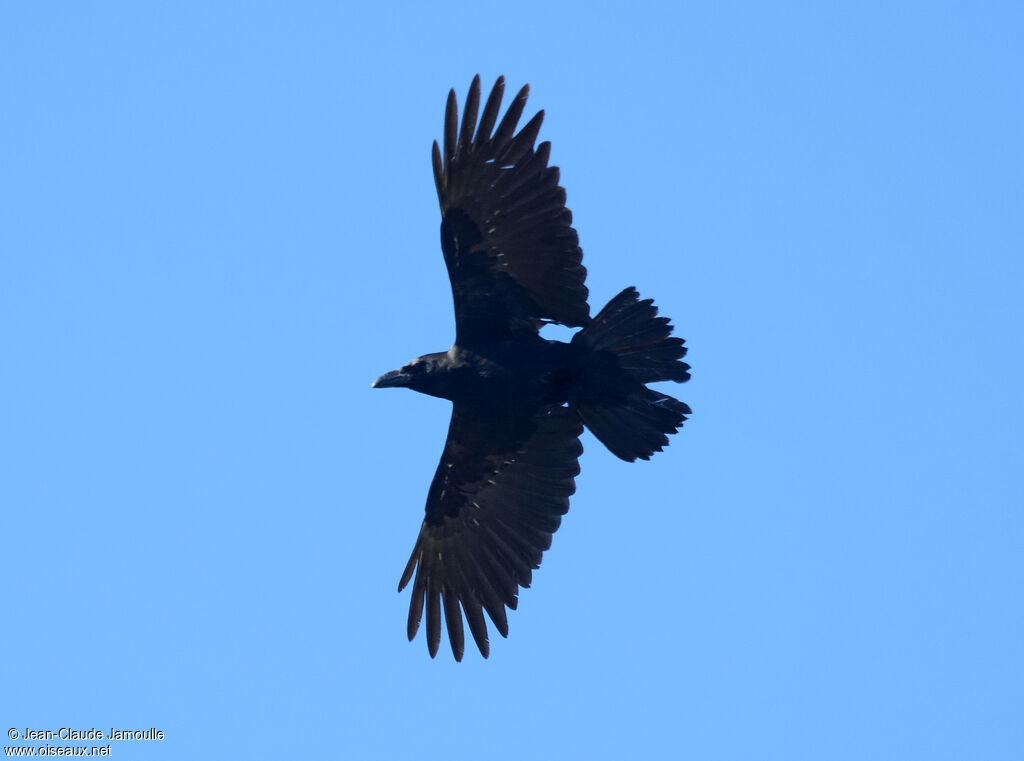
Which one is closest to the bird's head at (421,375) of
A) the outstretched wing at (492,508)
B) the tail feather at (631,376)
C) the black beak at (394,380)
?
the black beak at (394,380)

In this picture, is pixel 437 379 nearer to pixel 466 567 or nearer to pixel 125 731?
pixel 466 567

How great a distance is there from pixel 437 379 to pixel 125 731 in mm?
3683

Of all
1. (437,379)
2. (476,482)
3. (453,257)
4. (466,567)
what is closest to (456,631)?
(466,567)

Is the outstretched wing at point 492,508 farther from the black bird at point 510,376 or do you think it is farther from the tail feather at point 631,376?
the tail feather at point 631,376

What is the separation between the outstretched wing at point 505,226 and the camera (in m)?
10.2

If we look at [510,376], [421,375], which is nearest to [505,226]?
[510,376]

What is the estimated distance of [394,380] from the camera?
11039mm

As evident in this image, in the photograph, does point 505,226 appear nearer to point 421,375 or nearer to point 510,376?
point 510,376

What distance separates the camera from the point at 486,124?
10219mm

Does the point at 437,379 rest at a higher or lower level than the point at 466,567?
higher

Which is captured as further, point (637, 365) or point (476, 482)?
point (476, 482)

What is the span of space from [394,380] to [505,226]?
5.35 feet

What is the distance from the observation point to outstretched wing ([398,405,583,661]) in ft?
36.7

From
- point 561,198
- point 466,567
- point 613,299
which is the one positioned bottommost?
point 466,567
